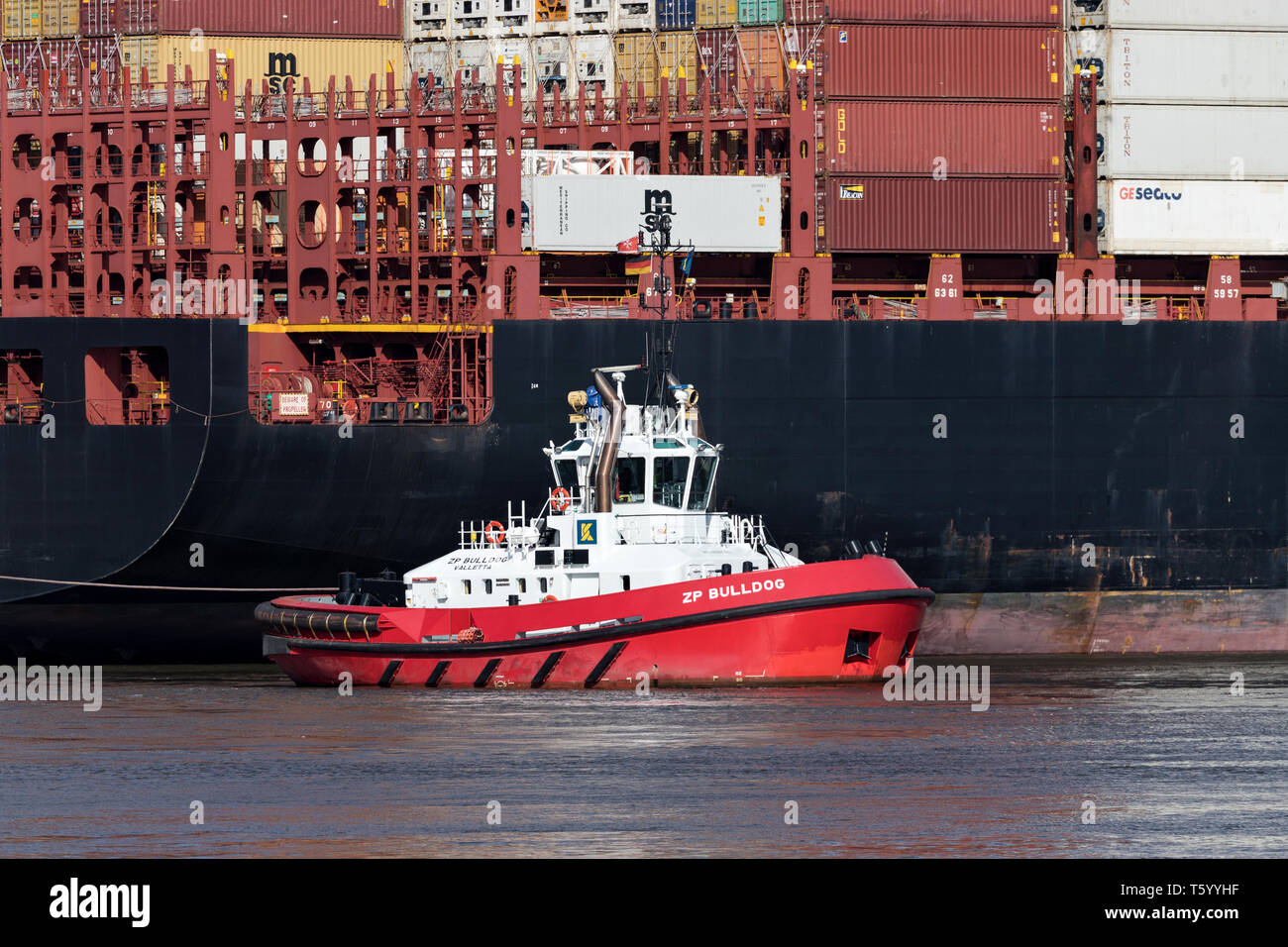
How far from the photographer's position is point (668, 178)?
3438cm

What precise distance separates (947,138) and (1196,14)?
5.62 metres

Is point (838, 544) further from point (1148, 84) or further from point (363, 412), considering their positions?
point (1148, 84)

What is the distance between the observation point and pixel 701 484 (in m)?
27.6

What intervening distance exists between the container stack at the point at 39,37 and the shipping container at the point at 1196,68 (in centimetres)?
2038

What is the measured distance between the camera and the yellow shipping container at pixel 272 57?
37906 millimetres

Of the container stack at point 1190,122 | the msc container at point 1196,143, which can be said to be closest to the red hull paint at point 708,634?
the container stack at point 1190,122

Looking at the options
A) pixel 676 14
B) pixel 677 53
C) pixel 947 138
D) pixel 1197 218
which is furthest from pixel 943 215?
pixel 676 14

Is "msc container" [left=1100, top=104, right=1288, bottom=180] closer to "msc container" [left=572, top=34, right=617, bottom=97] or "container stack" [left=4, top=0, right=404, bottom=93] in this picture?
"msc container" [left=572, top=34, right=617, bottom=97]

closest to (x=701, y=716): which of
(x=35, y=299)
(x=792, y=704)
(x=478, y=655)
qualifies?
(x=792, y=704)

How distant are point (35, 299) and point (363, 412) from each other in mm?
6950

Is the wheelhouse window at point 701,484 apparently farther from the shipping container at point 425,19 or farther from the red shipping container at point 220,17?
the red shipping container at point 220,17

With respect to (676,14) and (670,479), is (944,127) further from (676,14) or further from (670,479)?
(670,479)

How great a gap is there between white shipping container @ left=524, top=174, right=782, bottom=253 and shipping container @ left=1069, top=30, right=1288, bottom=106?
7322 mm
